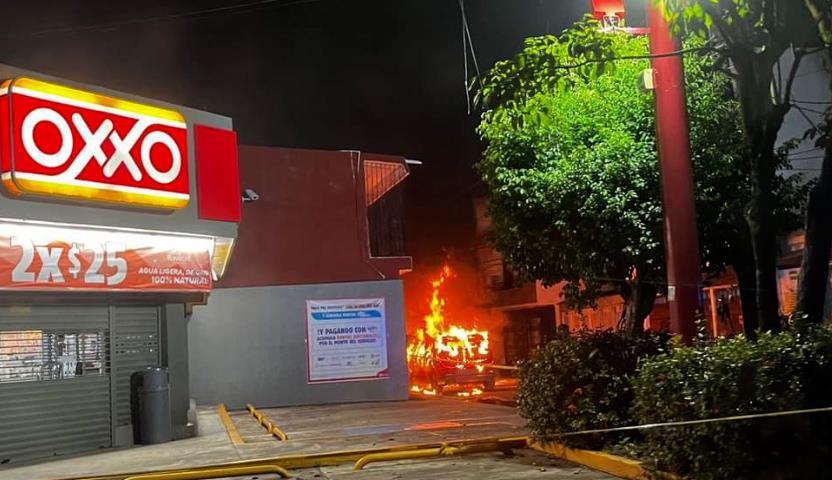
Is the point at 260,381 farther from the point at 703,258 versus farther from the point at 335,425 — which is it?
the point at 703,258

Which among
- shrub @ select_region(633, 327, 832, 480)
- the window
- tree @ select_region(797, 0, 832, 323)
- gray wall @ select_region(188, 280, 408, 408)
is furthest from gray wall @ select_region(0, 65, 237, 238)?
tree @ select_region(797, 0, 832, 323)

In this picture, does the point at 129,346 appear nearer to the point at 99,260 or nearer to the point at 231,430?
the point at 99,260

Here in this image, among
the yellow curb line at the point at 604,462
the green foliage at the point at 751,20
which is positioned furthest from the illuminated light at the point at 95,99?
the green foliage at the point at 751,20

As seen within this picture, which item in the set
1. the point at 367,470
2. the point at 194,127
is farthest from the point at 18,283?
the point at 367,470

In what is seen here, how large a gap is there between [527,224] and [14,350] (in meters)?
8.91

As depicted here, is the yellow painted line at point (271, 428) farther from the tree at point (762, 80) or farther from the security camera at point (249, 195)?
the tree at point (762, 80)

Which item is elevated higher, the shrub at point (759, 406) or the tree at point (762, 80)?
the tree at point (762, 80)

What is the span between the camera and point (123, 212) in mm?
12867

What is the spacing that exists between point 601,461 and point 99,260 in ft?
26.1

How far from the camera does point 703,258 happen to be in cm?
1486

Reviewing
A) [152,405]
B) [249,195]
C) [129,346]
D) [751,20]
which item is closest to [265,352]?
[249,195]

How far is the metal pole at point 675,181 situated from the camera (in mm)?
8672

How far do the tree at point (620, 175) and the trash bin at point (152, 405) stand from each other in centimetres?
682

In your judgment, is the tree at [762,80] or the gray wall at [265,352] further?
the gray wall at [265,352]
